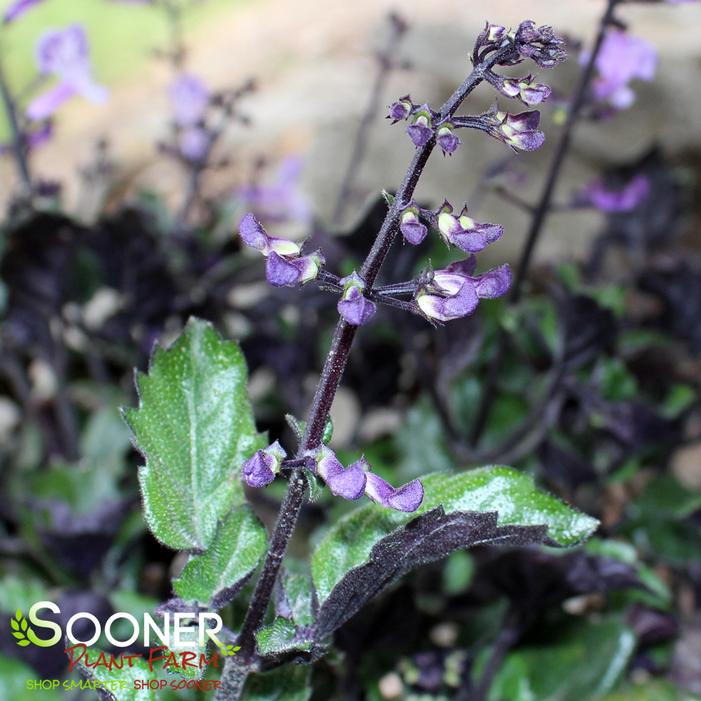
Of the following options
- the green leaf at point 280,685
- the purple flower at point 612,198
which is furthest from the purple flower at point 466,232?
the purple flower at point 612,198

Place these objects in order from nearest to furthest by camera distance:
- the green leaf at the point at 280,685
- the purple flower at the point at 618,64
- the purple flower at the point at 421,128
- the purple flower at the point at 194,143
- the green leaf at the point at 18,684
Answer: the purple flower at the point at 421,128, the green leaf at the point at 280,685, the green leaf at the point at 18,684, the purple flower at the point at 618,64, the purple flower at the point at 194,143

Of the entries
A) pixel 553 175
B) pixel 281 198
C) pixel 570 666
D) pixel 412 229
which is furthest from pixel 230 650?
pixel 281 198

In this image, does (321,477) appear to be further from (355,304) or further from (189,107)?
(189,107)

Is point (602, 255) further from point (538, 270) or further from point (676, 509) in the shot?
point (676, 509)

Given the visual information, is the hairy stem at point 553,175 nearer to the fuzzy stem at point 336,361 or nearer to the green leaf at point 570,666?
the green leaf at point 570,666

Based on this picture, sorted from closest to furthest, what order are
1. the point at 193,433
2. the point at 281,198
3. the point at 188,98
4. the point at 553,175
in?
1. the point at 193,433
2. the point at 553,175
3. the point at 188,98
4. the point at 281,198

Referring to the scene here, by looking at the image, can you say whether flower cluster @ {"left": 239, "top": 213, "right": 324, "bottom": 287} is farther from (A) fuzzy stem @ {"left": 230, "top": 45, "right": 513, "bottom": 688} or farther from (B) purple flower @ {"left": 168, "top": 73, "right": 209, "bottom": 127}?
(B) purple flower @ {"left": 168, "top": 73, "right": 209, "bottom": 127}
